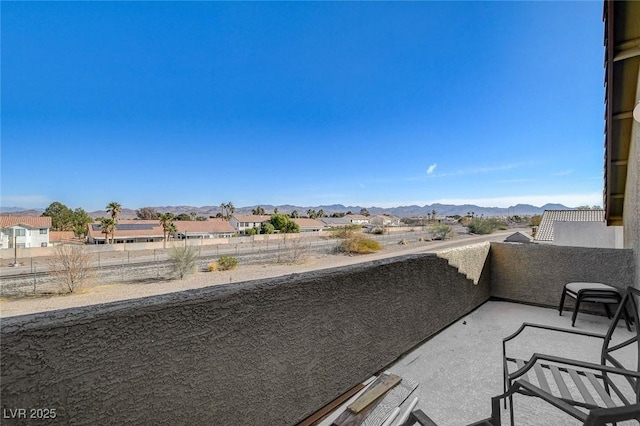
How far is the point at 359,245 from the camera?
26.7 metres

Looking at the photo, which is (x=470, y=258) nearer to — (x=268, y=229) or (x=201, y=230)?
(x=268, y=229)

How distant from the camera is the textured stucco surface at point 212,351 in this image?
104 cm

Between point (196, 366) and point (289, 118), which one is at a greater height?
point (289, 118)

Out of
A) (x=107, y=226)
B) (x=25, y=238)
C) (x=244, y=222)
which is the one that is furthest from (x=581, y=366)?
(x=244, y=222)

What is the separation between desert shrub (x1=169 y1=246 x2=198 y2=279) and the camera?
18656mm

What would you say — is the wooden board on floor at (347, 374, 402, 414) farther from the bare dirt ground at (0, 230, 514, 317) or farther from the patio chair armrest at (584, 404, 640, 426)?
the bare dirt ground at (0, 230, 514, 317)

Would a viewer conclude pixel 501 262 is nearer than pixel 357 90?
Yes

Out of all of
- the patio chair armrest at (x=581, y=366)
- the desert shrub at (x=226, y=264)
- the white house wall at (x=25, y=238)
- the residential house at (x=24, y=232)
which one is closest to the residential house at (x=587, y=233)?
the patio chair armrest at (x=581, y=366)

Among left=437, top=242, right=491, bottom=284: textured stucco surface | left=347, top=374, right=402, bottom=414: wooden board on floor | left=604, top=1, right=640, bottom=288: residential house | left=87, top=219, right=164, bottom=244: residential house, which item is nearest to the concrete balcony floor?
left=347, top=374, right=402, bottom=414: wooden board on floor

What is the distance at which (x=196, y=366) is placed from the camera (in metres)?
1.41

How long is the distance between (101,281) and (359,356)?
19824 millimetres

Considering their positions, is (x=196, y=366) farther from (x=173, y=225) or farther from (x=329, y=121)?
(x=173, y=225)

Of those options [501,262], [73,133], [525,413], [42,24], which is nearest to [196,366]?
[525,413]

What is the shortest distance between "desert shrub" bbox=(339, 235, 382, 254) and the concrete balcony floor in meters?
22.2
